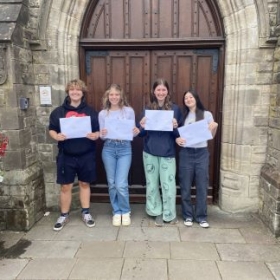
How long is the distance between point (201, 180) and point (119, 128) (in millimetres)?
1238

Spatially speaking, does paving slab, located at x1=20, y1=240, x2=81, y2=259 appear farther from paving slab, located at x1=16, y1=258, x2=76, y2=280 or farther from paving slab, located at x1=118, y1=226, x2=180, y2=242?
paving slab, located at x1=118, y1=226, x2=180, y2=242

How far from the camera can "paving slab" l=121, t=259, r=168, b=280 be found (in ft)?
9.23

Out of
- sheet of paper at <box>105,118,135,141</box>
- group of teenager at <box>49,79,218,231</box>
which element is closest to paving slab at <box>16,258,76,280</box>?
group of teenager at <box>49,79,218,231</box>

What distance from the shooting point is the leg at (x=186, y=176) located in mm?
3727

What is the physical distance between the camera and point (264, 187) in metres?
3.94

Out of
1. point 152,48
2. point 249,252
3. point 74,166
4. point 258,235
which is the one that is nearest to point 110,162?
point 74,166

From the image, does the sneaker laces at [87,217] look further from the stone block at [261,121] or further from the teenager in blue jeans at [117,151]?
the stone block at [261,121]

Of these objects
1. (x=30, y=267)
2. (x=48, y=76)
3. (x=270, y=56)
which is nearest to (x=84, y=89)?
(x=48, y=76)

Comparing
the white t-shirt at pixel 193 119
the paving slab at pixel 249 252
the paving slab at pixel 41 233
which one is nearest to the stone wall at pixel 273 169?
the paving slab at pixel 249 252

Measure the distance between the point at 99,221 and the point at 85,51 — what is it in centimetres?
247

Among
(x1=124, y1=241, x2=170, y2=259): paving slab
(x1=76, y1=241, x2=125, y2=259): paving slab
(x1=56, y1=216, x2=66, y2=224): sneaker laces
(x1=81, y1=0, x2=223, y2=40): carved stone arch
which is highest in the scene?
(x1=81, y1=0, x2=223, y2=40): carved stone arch

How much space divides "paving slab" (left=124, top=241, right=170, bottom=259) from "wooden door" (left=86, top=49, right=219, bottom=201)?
1.77 meters

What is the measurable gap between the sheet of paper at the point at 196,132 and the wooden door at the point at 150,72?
0.94 m

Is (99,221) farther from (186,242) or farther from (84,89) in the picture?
(84,89)
